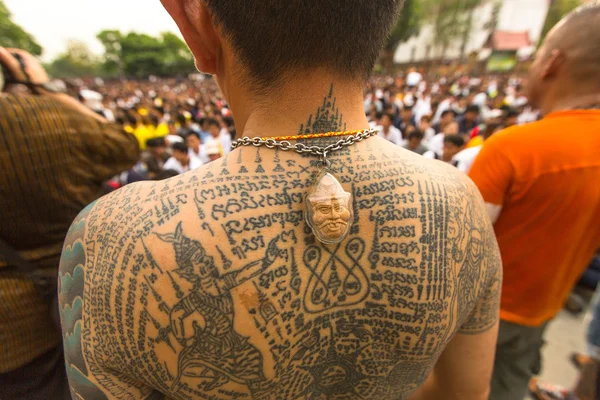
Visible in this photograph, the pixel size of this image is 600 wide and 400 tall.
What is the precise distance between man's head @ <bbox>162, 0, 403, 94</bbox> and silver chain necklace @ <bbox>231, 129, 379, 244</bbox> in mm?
163

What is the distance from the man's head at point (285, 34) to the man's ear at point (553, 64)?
1.31m

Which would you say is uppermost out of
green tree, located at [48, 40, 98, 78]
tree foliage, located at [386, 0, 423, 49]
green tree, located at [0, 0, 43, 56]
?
tree foliage, located at [386, 0, 423, 49]

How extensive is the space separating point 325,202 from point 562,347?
383 cm

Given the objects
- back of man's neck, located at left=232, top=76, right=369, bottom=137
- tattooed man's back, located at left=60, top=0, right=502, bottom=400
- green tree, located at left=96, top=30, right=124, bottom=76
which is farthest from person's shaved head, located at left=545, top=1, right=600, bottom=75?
green tree, located at left=96, top=30, right=124, bottom=76

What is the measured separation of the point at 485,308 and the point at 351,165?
2.36 ft

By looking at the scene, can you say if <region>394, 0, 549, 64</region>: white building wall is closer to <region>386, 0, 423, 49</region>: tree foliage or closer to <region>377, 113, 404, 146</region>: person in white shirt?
<region>386, 0, 423, 49</region>: tree foliage

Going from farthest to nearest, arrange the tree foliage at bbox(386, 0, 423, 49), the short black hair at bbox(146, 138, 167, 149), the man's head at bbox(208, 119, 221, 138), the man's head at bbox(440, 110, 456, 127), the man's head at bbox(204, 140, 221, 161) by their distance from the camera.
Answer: the tree foliage at bbox(386, 0, 423, 49), the man's head at bbox(440, 110, 456, 127), the man's head at bbox(208, 119, 221, 138), the short black hair at bbox(146, 138, 167, 149), the man's head at bbox(204, 140, 221, 161)

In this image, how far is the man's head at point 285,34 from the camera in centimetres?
70

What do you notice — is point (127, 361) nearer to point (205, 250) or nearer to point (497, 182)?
point (205, 250)

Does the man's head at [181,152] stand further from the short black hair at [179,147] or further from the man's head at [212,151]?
the man's head at [212,151]

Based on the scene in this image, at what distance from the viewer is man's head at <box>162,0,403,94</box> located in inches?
27.7

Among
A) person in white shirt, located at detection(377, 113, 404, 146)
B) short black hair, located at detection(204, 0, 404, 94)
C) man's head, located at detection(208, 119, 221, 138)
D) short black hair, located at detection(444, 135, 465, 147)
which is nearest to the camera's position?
short black hair, located at detection(204, 0, 404, 94)

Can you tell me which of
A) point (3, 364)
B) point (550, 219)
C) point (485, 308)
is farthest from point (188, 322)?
point (550, 219)

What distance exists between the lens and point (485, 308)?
1.04 meters
